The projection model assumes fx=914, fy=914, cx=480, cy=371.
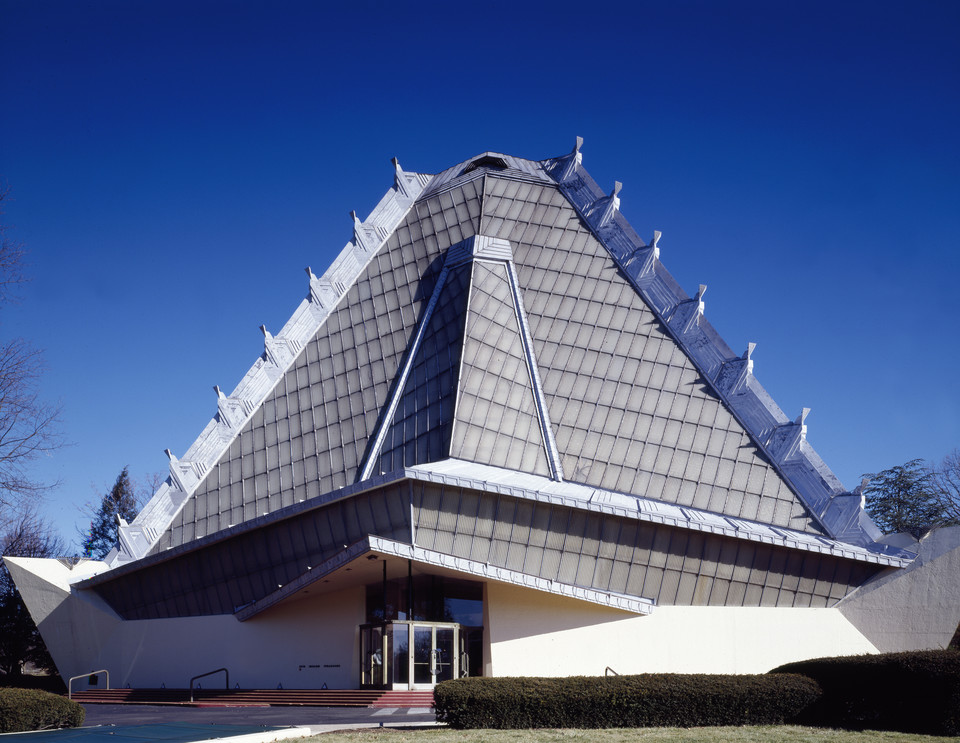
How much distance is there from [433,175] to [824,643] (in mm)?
32655

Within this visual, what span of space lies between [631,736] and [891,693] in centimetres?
612

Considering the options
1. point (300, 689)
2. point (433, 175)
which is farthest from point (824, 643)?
point (433, 175)

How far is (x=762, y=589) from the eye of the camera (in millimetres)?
31906

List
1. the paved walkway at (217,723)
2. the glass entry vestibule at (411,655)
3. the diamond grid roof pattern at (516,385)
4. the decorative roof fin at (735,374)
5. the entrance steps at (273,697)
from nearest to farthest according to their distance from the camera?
the paved walkway at (217,723) → the entrance steps at (273,697) → the glass entry vestibule at (411,655) → the diamond grid roof pattern at (516,385) → the decorative roof fin at (735,374)

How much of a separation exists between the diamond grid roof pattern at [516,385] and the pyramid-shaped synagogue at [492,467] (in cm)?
10

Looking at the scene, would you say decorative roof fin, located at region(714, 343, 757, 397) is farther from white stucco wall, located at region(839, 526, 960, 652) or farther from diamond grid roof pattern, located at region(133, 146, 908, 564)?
white stucco wall, located at region(839, 526, 960, 652)

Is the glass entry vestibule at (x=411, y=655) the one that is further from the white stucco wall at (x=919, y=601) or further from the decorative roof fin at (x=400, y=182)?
the decorative roof fin at (x=400, y=182)

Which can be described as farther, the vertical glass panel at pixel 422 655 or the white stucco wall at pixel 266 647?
the white stucco wall at pixel 266 647

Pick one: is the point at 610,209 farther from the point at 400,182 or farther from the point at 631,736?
the point at 631,736

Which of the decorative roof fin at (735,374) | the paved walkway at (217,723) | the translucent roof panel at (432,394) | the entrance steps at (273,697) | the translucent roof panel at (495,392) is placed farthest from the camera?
the decorative roof fin at (735,374)

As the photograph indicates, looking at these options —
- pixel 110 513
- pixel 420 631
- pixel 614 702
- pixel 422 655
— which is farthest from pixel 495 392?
pixel 110 513

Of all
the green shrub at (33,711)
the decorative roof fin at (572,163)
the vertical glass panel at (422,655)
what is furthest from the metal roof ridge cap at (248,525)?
the decorative roof fin at (572,163)

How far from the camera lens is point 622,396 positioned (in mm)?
37219

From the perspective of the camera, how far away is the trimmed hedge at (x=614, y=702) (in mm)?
18609
